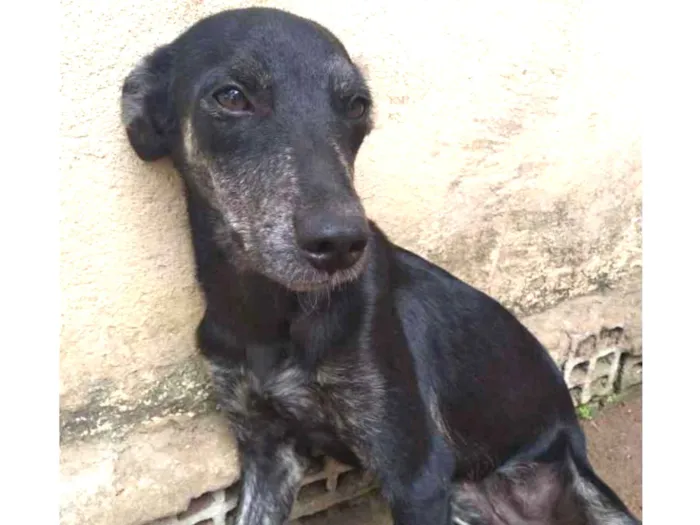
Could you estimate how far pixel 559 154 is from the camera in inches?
151

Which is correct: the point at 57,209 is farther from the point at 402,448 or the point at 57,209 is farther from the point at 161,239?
the point at 402,448

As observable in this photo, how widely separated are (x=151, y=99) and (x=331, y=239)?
82cm

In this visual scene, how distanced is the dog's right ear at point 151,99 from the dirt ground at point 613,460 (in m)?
1.75

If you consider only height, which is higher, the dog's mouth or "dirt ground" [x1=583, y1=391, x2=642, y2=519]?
the dog's mouth

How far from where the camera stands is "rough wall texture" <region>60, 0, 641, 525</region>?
9.25 feet

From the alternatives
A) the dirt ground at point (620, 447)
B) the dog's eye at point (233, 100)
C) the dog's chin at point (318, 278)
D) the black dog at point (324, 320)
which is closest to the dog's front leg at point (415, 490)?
the black dog at point (324, 320)

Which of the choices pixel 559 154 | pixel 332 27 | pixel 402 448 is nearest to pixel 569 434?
pixel 402 448

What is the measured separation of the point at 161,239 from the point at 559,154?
1795 mm

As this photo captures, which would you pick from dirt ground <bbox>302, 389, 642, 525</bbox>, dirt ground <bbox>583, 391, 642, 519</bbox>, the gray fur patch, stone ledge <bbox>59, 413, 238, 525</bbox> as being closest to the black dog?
the gray fur patch

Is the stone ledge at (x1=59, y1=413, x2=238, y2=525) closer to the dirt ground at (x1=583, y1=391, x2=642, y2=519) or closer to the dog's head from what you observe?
the dog's head

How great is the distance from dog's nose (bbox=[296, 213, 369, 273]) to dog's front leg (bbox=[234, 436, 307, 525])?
1083mm

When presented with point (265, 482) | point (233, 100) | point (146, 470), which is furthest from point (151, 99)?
point (265, 482)

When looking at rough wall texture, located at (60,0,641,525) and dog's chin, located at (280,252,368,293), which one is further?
rough wall texture, located at (60,0,641,525)

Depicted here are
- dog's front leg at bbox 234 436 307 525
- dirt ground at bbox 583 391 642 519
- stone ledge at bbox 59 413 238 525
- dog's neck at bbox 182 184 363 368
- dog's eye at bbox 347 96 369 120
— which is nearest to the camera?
dog's eye at bbox 347 96 369 120
